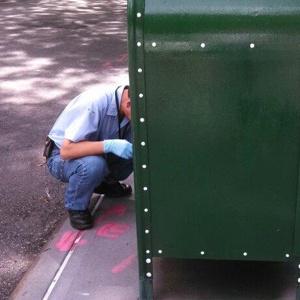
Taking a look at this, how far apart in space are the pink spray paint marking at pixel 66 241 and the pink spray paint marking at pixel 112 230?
144 mm

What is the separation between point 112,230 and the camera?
3.58m

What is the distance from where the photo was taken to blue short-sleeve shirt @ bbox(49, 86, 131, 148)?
332 centimetres

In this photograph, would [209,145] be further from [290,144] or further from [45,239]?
[45,239]

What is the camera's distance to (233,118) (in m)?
2.48

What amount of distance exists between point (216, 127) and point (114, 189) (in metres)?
1.58

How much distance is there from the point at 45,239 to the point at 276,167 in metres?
1.54

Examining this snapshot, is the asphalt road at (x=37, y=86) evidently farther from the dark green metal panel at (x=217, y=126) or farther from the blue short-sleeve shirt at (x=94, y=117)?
the dark green metal panel at (x=217, y=126)

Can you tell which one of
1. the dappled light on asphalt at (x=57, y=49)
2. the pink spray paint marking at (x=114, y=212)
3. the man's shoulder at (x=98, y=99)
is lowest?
the dappled light on asphalt at (x=57, y=49)

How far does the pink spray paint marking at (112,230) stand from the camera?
3.52 metres

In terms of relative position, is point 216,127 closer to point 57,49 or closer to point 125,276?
point 125,276

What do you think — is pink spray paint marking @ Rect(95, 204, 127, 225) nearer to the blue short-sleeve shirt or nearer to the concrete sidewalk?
the concrete sidewalk

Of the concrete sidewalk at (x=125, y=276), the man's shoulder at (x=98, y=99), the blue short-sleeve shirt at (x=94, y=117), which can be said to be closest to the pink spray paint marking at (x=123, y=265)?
the concrete sidewalk at (x=125, y=276)

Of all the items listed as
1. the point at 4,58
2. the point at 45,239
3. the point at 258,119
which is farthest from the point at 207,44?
the point at 4,58

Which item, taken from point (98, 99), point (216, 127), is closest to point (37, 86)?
point (98, 99)
